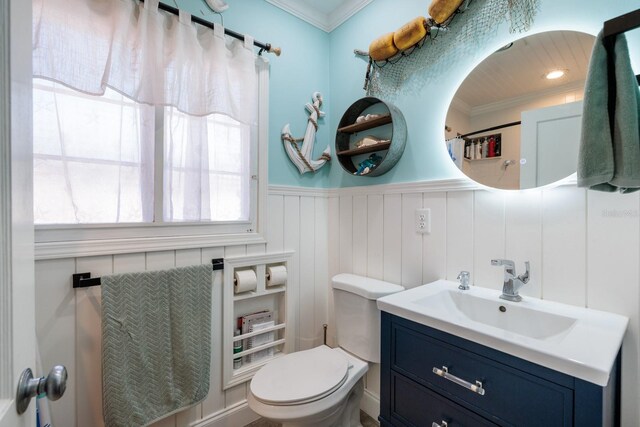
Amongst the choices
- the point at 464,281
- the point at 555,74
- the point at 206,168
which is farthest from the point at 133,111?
the point at 555,74

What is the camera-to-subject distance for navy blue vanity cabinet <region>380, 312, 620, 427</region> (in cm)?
68

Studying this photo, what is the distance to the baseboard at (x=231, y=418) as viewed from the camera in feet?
4.83

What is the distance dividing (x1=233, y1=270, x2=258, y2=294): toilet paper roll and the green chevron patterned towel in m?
0.17

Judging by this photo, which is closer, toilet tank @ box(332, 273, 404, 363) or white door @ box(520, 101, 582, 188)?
white door @ box(520, 101, 582, 188)

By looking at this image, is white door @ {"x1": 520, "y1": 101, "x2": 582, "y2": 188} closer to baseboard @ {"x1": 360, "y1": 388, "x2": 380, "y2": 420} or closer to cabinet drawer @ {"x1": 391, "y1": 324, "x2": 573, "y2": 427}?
cabinet drawer @ {"x1": 391, "y1": 324, "x2": 573, "y2": 427}

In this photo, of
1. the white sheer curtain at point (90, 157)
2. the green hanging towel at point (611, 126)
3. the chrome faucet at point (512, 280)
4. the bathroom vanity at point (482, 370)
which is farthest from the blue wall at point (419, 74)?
the white sheer curtain at point (90, 157)

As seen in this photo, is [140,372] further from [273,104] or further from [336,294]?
[273,104]

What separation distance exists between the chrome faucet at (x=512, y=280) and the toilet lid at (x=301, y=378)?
2.53 feet

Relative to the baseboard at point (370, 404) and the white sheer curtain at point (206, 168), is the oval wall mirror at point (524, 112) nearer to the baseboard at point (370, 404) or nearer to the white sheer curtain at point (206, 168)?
the white sheer curtain at point (206, 168)

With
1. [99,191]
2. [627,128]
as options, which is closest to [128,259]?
[99,191]

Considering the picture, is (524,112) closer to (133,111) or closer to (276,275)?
(276,275)

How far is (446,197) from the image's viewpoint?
137cm

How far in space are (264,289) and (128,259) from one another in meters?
0.71

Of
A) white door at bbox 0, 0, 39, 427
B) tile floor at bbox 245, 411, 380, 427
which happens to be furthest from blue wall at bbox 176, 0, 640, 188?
tile floor at bbox 245, 411, 380, 427
